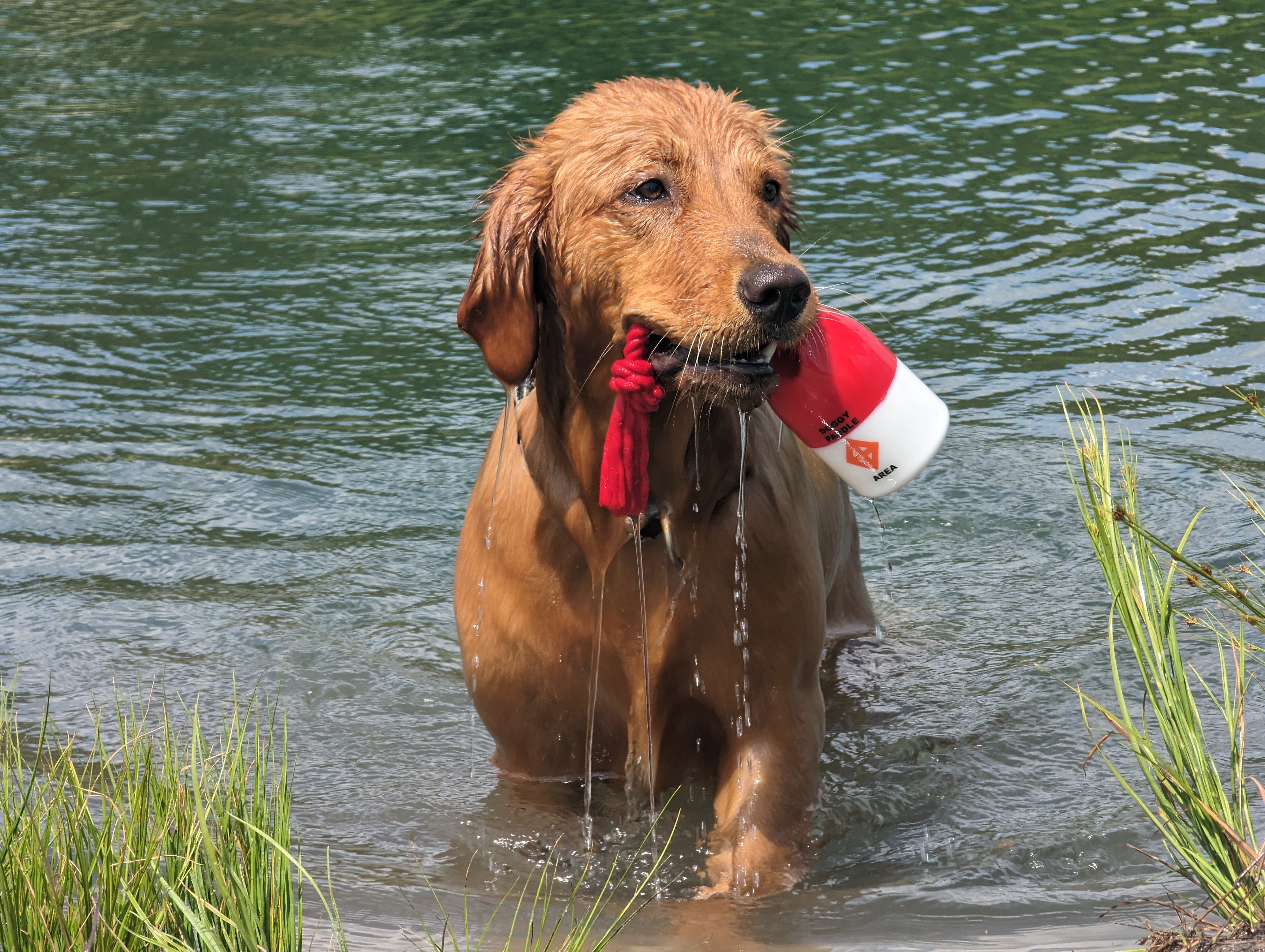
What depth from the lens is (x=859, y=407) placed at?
408cm

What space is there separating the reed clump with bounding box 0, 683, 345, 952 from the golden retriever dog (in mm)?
1148

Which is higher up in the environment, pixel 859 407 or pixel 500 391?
pixel 859 407

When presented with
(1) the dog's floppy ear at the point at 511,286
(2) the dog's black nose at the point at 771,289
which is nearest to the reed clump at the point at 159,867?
(1) the dog's floppy ear at the point at 511,286

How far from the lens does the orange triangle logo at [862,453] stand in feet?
13.5

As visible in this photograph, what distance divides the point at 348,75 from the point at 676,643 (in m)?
12.8

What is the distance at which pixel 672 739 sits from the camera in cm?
431

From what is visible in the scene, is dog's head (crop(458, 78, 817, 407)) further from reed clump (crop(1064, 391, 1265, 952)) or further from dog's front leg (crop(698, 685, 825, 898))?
dog's front leg (crop(698, 685, 825, 898))

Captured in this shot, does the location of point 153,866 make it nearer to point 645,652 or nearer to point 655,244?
point 645,652

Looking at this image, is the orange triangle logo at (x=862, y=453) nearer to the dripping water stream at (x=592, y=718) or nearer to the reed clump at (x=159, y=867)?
the dripping water stream at (x=592, y=718)

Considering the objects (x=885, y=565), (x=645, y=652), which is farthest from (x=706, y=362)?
(x=885, y=565)

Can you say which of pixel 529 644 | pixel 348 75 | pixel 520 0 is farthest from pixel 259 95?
pixel 529 644

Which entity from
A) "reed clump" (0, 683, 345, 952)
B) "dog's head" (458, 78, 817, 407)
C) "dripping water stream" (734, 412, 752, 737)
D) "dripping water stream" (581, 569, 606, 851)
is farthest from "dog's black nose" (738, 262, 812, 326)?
"reed clump" (0, 683, 345, 952)

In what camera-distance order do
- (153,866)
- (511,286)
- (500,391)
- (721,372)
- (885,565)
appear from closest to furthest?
(153,866) → (721,372) → (511,286) → (885,565) → (500,391)

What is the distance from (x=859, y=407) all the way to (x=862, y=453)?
0.14 metres
